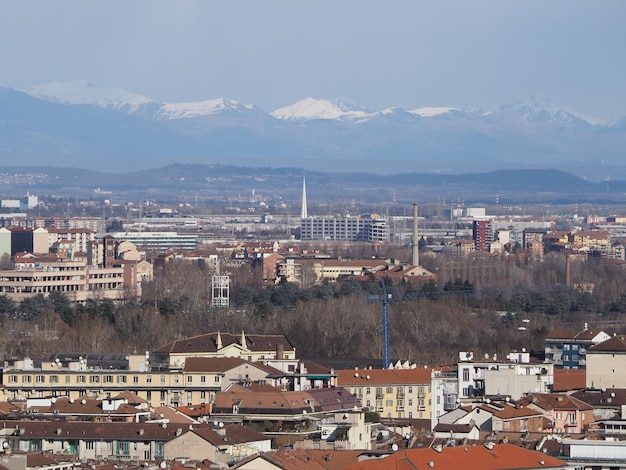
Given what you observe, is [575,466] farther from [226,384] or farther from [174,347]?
[174,347]

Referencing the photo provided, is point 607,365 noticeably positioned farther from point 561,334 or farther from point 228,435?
point 228,435

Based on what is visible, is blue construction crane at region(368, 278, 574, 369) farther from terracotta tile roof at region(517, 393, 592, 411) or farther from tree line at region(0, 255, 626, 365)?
terracotta tile roof at region(517, 393, 592, 411)

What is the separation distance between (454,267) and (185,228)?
2286 inches

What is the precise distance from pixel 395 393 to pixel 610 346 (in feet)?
16.4

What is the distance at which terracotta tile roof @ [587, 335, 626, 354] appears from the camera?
3909 centimetres

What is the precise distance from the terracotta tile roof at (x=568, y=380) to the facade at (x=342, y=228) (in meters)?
88.3

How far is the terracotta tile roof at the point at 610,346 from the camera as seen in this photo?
128 ft

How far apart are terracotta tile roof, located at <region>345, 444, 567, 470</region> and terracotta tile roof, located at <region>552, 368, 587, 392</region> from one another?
12.2 m

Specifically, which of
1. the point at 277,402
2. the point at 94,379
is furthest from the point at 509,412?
the point at 94,379

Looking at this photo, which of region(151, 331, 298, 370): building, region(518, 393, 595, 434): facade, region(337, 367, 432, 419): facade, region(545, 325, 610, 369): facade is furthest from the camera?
region(545, 325, 610, 369): facade

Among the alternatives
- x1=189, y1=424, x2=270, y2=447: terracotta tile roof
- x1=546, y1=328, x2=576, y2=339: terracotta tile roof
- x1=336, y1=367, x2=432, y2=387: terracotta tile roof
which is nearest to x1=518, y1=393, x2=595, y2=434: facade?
x1=336, y1=367, x2=432, y2=387: terracotta tile roof

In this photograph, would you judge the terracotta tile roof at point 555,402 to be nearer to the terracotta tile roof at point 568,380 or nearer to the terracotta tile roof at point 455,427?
the terracotta tile roof at point 455,427

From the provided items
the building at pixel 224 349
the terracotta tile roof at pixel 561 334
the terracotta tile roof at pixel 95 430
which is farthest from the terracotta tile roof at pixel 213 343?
the terracotta tile roof at pixel 95 430

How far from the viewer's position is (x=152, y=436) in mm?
26703
